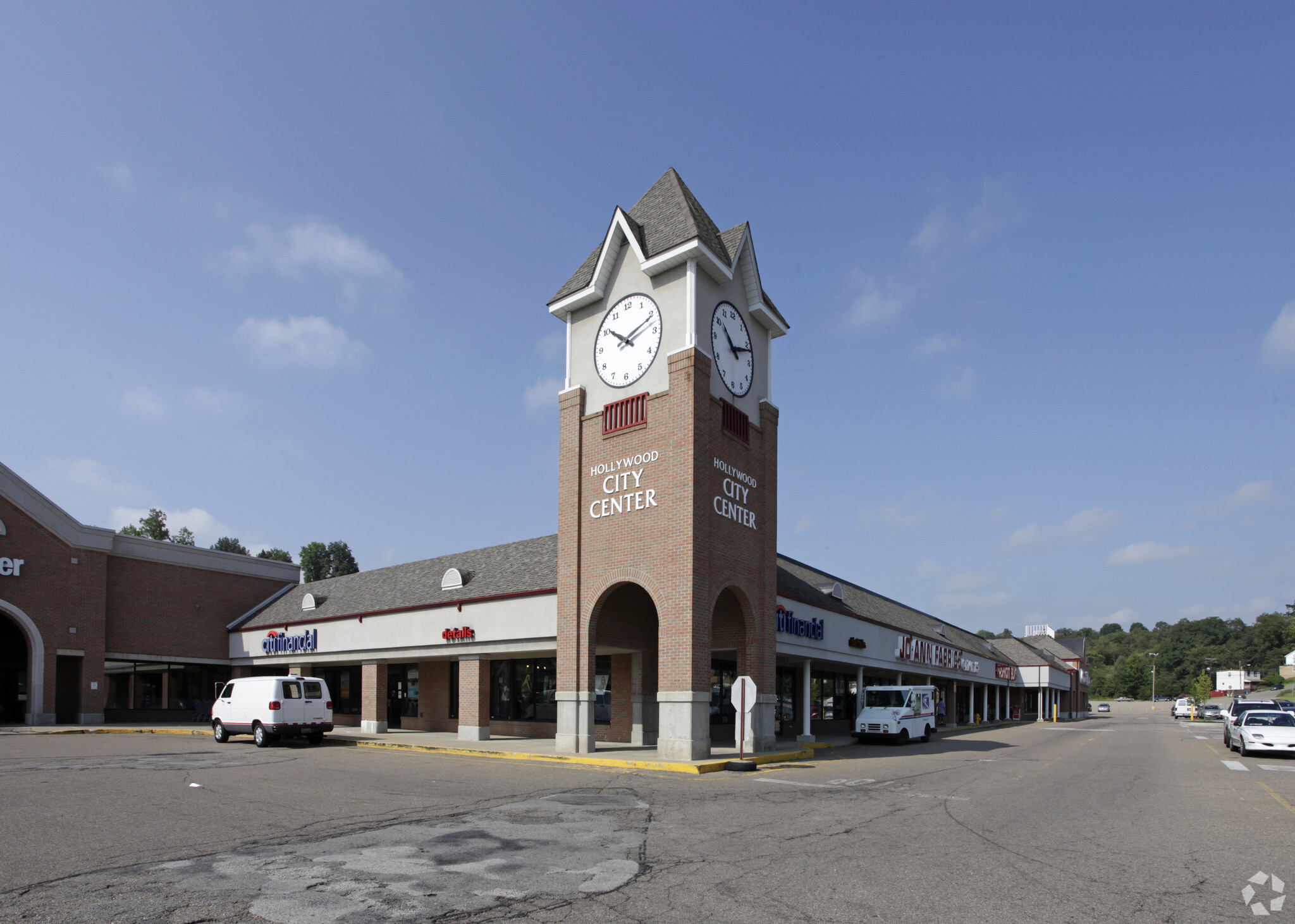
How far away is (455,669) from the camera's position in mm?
33531

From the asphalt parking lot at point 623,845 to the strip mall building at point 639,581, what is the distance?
204 inches

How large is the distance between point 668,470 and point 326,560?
10200cm

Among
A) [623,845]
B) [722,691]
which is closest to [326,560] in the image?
[722,691]

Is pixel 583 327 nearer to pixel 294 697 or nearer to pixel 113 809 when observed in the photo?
pixel 294 697

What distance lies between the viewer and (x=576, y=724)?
23188 mm

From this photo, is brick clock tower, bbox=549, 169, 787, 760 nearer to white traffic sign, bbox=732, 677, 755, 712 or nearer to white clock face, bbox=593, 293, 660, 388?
white clock face, bbox=593, 293, 660, 388

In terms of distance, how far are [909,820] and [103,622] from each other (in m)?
37.3

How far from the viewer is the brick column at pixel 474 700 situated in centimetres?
2767

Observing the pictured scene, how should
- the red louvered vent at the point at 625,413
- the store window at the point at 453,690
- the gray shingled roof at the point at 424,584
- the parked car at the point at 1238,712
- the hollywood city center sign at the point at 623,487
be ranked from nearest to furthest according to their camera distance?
the hollywood city center sign at the point at 623,487
the red louvered vent at the point at 625,413
the parked car at the point at 1238,712
the gray shingled roof at the point at 424,584
the store window at the point at 453,690

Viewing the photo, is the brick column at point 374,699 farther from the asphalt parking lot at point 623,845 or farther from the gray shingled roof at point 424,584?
the asphalt parking lot at point 623,845

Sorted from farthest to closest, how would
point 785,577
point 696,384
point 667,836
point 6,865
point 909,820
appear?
point 785,577 → point 696,384 → point 909,820 → point 667,836 → point 6,865

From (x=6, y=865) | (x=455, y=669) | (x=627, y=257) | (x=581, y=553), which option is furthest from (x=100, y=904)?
(x=455, y=669)

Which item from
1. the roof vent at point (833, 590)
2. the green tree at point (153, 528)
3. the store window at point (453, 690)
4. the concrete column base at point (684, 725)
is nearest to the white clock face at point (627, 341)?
the concrete column base at point (684, 725)

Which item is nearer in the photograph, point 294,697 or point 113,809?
point 113,809
